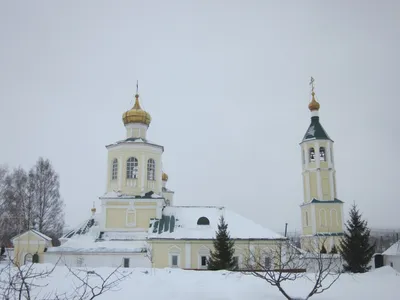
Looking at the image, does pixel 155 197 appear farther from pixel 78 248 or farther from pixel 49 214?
A: pixel 49 214

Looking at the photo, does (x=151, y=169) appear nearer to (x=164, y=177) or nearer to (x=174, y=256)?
(x=174, y=256)

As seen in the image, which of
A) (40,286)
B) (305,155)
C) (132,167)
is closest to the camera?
(40,286)

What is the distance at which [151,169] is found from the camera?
28.5 metres

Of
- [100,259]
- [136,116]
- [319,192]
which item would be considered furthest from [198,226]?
[319,192]

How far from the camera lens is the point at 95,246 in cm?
2450

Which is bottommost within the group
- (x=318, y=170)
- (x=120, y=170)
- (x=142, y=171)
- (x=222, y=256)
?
(x=222, y=256)

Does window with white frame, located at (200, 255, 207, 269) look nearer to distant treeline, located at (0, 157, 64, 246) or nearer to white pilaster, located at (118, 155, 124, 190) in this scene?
white pilaster, located at (118, 155, 124, 190)

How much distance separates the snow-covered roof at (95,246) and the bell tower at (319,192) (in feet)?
49.5

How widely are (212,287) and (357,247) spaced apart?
38.8 feet

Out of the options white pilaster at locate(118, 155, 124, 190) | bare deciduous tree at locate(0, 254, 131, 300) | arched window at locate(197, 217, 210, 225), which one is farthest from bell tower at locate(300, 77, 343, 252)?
bare deciduous tree at locate(0, 254, 131, 300)

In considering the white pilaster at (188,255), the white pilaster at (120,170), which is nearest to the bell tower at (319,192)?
the white pilaster at (188,255)

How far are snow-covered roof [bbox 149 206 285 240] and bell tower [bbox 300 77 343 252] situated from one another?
24.8ft

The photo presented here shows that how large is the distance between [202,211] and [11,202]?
1523cm

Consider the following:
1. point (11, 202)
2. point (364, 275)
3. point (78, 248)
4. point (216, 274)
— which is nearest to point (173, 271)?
point (216, 274)
